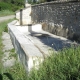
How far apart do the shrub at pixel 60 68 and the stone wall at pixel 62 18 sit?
4.76 m

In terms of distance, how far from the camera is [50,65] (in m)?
5.38

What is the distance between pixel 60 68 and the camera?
525cm

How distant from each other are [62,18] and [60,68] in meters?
7.31

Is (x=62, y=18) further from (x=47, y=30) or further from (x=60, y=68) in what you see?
(x=60, y=68)

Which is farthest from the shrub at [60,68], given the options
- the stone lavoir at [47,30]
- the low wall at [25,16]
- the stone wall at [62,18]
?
the low wall at [25,16]

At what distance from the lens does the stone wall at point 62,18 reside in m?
10.7

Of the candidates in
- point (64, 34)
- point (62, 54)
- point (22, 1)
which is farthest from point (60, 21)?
point (22, 1)

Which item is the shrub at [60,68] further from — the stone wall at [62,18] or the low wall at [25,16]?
the low wall at [25,16]

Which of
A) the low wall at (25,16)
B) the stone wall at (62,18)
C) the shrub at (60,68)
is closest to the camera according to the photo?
the shrub at (60,68)

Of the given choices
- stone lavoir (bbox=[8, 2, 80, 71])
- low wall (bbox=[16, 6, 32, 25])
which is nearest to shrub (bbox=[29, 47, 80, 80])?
stone lavoir (bbox=[8, 2, 80, 71])

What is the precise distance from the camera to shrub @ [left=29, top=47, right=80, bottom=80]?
5008mm

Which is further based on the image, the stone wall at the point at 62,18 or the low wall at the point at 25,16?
the low wall at the point at 25,16

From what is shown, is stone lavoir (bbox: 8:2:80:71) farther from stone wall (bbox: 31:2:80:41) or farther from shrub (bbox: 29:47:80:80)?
shrub (bbox: 29:47:80:80)

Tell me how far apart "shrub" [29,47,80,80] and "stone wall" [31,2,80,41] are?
4.76 metres
